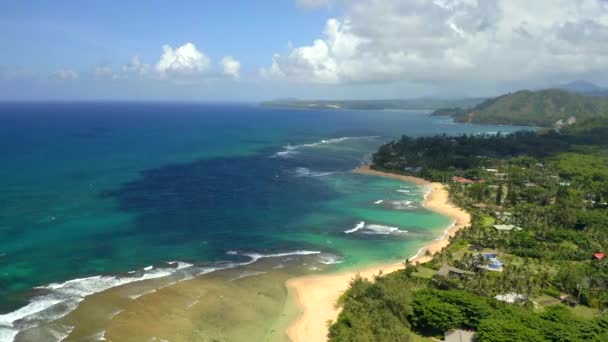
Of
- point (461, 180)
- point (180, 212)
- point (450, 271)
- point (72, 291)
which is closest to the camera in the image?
point (72, 291)

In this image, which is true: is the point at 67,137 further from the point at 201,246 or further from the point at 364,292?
the point at 364,292

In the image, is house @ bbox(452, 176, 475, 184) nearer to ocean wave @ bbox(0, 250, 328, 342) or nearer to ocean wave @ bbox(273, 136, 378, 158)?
ocean wave @ bbox(273, 136, 378, 158)

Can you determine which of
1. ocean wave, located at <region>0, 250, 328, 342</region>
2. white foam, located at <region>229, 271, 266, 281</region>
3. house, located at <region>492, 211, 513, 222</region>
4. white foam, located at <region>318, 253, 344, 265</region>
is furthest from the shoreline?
ocean wave, located at <region>0, 250, 328, 342</region>

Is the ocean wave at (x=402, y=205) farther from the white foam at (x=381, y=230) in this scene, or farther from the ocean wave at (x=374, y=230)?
the ocean wave at (x=374, y=230)

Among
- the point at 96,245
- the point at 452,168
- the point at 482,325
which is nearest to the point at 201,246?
the point at 96,245

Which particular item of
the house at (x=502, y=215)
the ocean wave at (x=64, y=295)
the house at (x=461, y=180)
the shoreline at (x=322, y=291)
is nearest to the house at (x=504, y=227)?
the house at (x=502, y=215)

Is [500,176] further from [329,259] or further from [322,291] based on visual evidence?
[322,291]

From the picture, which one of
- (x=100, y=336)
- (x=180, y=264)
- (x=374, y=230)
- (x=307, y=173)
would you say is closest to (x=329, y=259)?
(x=374, y=230)

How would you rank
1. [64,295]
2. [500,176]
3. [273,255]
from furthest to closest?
1. [500,176]
2. [273,255]
3. [64,295]
